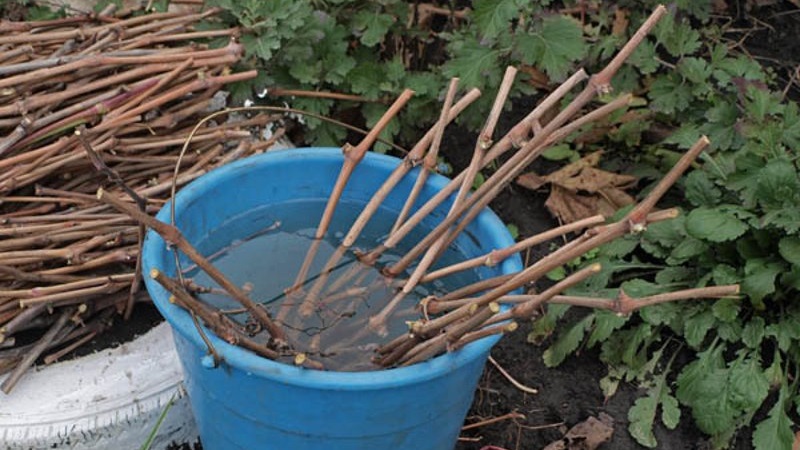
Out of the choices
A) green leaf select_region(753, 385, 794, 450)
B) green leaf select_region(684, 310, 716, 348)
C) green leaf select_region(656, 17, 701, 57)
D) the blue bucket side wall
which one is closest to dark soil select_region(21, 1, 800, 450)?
green leaf select_region(753, 385, 794, 450)

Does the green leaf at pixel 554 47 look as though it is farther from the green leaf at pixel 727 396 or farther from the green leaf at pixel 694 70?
the green leaf at pixel 727 396

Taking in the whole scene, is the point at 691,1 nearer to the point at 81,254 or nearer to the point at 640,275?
the point at 640,275

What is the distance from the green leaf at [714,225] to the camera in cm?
237

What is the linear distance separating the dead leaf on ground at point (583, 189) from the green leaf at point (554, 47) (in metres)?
0.50

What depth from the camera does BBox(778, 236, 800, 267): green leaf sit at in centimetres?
231

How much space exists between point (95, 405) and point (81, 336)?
24 cm

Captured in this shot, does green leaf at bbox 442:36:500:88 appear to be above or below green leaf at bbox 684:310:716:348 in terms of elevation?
above

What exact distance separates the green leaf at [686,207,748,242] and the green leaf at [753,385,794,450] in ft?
1.43

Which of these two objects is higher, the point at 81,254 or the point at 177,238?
the point at 177,238

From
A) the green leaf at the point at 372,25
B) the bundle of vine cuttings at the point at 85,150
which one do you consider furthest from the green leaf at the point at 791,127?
the bundle of vine cuttings at the point at 85,150

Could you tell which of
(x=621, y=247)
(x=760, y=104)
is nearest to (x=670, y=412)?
(x=621, y=247)

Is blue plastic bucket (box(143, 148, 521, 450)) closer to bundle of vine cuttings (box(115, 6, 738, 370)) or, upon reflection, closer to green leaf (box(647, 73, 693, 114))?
bundle of vine cuttings (box(115, 6, 738, 370))

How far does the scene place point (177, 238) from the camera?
1.69 meters

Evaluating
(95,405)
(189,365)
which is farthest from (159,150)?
(189,365)
